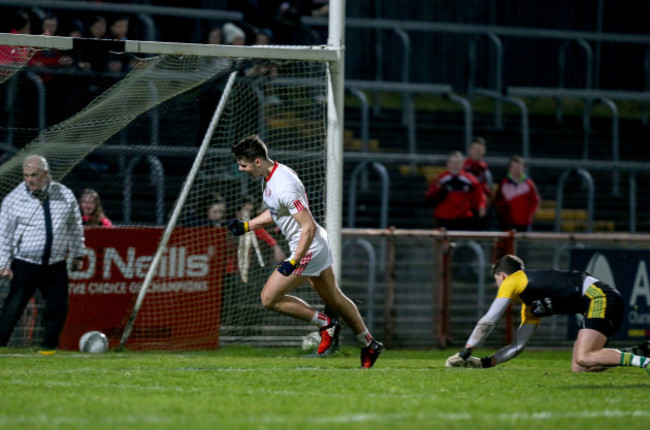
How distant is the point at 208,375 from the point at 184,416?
2.44 m

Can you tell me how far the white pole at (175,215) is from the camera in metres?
12.3

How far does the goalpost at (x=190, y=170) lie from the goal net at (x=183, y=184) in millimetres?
14

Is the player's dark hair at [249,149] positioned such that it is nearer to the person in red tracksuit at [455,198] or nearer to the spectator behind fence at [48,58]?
the spectator behind fence at [48,58]

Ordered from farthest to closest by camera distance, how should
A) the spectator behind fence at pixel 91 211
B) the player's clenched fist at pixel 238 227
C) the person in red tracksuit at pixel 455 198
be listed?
the person in red tracksuit at pixel 455 198 → the spectator behind fence at pixel 91 211 → the player's clenched fist at pixel 238 227

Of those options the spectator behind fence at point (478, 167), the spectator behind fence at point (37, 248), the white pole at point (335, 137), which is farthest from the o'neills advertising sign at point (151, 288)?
the spectator behind fence at point (478, 167)

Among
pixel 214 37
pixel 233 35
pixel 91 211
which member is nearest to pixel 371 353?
pixel 91 211

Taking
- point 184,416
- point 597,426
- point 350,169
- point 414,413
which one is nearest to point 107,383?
point 184,416

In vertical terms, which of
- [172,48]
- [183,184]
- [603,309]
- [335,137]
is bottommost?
[603,309]

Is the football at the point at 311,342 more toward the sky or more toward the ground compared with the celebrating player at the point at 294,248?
more toward the ground

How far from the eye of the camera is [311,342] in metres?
12.2

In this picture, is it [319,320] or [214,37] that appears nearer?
[319,320]

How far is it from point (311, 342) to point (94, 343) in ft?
7.41

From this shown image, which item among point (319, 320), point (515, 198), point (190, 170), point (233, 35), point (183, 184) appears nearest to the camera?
point (319, 320)

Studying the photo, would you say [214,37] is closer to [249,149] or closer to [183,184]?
[183,184]
